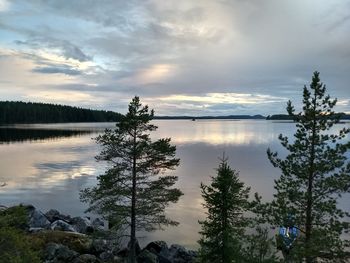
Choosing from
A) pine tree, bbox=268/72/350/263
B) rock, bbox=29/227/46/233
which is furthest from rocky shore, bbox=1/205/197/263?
pine tree, bbox=268/72/350/263

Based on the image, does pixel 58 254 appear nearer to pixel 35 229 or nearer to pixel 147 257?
pixel 147 257

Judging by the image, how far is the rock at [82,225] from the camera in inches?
1438

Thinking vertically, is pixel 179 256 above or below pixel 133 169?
below

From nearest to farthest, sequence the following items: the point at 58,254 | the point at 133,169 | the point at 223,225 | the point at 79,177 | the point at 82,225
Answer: the point at 223,225, the point at 133,169, the point at 58,254, the point at 82,225, the point at 79,177

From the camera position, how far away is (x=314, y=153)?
791 inches

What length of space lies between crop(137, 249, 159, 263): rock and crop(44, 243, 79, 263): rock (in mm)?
4535

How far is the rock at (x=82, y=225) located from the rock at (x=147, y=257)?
930 cm

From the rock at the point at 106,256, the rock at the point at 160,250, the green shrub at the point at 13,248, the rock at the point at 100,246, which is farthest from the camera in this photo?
the rock at the point at 100,246

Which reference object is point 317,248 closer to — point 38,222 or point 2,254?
point 2,254

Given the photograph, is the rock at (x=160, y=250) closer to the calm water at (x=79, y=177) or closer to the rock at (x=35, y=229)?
the calm water at (x=79, y=177)

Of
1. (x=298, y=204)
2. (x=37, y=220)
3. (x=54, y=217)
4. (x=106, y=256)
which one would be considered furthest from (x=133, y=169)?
(x=54, y=217)

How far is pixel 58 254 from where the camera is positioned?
27.3 metres

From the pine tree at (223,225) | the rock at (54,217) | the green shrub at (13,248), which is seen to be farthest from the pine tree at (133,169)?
the rock at (54,217)

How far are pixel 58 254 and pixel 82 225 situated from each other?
997 cm
